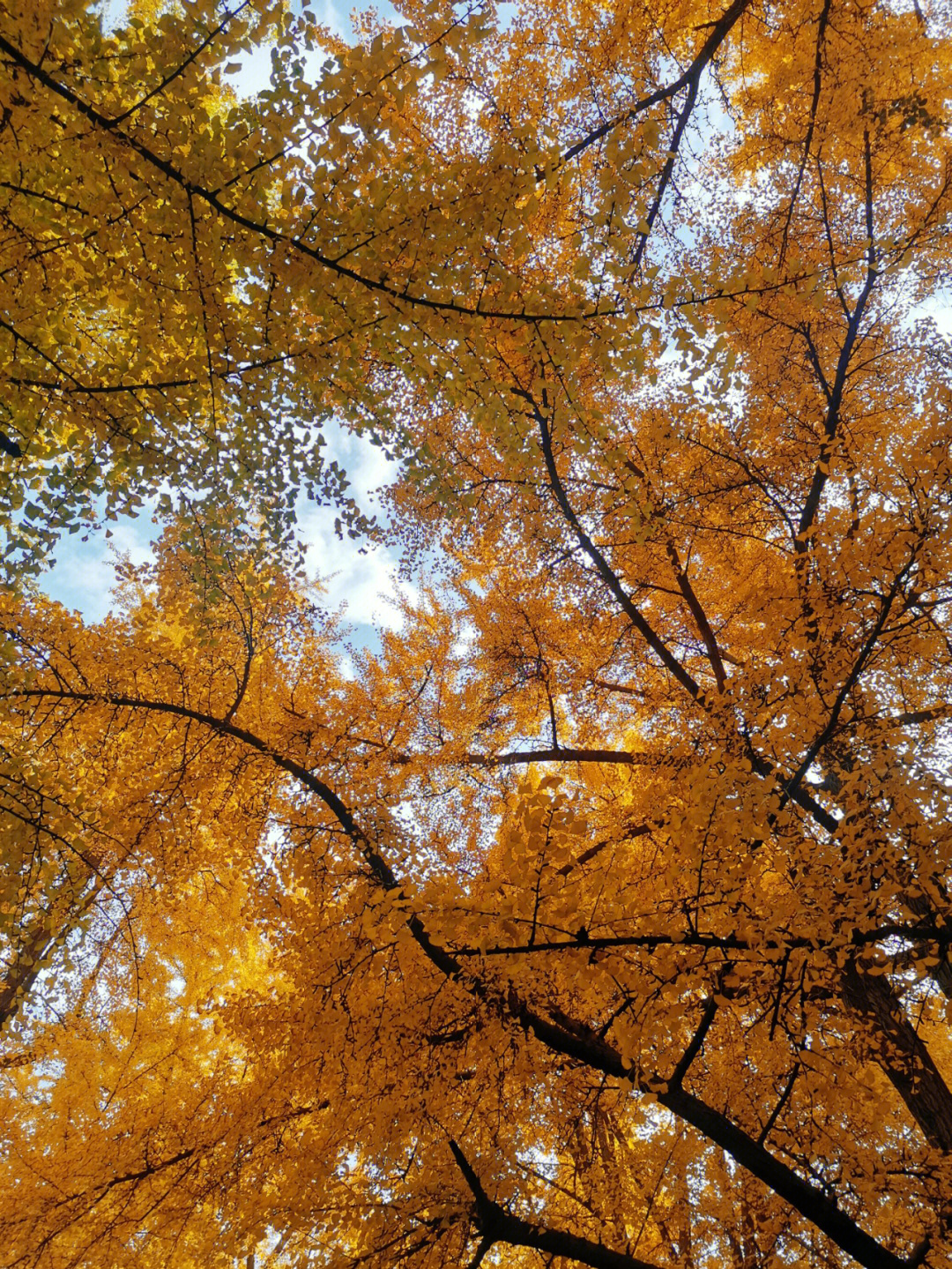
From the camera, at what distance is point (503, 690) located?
7.02 m

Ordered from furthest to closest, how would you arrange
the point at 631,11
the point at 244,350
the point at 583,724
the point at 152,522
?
the point at 583,724 < the point at 631,11 < the point at 152,522 < the point at 244,350

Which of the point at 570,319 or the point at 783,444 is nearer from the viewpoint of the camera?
the point at 570,319

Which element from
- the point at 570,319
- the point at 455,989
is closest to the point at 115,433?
the point at 570,319

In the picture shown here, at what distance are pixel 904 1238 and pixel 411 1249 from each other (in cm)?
263

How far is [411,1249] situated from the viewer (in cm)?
344

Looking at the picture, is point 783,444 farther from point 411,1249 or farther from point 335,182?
point 411,1249

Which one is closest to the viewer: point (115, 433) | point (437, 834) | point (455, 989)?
point (115, 433)

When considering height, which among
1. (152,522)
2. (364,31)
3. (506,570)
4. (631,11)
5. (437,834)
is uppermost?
(364,31)

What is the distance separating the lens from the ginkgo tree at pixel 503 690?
7.59 feet

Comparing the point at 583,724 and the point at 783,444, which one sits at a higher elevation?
the point at 783,444

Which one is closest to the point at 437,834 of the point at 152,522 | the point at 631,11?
the point at 152,522

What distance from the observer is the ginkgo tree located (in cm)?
231

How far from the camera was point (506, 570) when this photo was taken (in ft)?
23.9

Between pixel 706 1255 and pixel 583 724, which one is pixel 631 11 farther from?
pixel 706 1255
